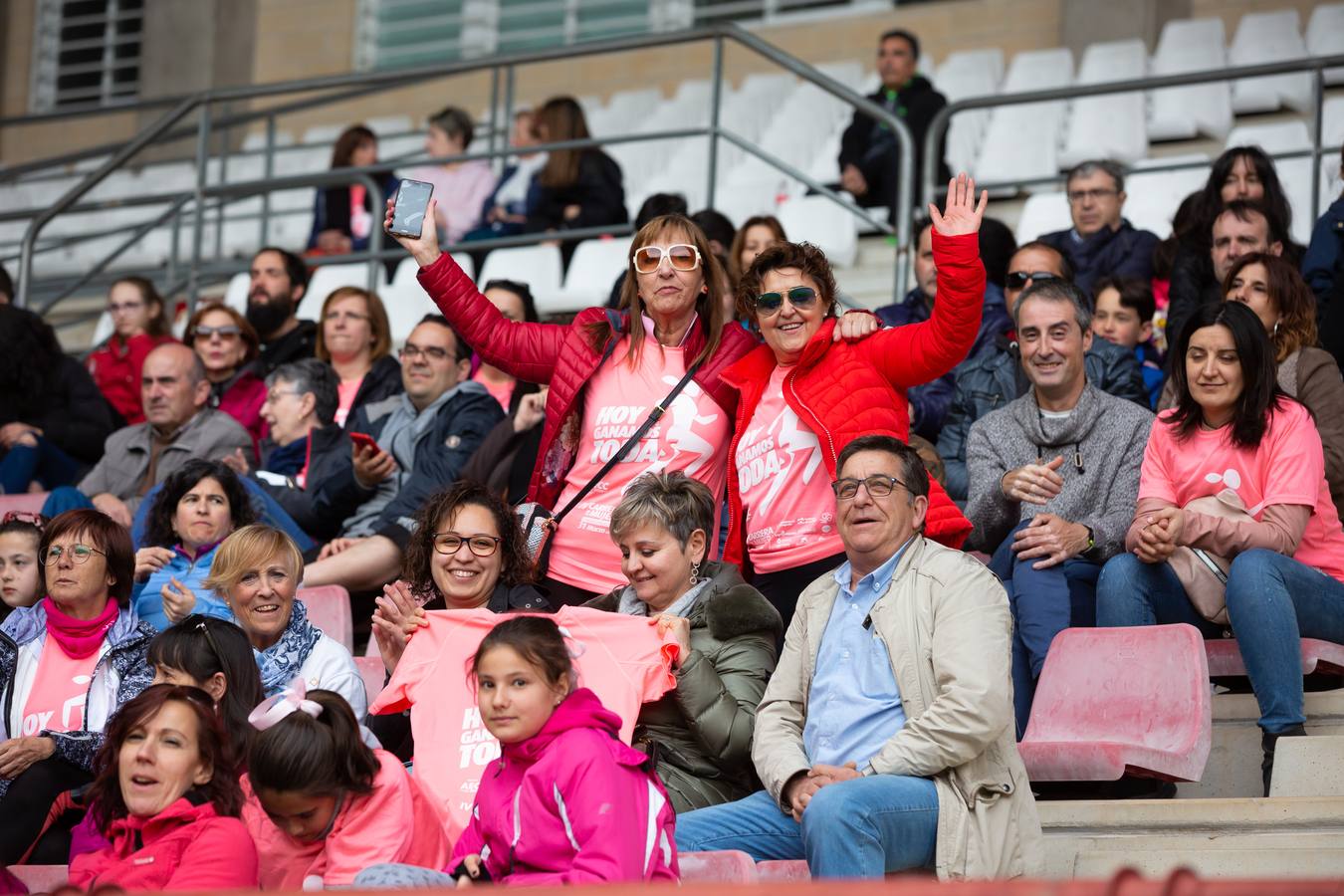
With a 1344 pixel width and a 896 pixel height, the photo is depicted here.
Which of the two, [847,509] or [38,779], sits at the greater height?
[847,509]

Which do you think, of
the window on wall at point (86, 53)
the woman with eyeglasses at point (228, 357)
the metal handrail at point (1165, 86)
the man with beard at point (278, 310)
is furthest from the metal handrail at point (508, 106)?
the window on wall at point (86, 53)

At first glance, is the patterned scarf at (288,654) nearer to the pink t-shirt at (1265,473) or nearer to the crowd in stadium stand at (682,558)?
the crowd in stadium stand at (682,558)

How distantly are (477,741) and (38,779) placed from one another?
1.24m

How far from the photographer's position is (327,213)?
10.0 metres

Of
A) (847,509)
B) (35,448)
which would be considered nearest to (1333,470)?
(847,509)

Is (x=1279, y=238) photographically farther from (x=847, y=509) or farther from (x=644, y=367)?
(x=847, y=509)

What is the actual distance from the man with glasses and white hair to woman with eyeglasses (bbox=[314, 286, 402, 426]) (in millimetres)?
138

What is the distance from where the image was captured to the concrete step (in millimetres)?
3973

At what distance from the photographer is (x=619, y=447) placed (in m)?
5.21

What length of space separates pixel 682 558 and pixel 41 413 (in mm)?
4389

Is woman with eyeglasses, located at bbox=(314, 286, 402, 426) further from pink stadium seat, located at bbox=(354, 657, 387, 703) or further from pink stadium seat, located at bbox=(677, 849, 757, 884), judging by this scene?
pink stadium seat, located at bbox=(677, 849, 757, 884)

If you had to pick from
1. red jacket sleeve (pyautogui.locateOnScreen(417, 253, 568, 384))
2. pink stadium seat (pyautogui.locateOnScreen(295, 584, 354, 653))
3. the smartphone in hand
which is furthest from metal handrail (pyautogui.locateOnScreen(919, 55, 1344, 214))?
pink stadium seat (pyautogui.locateOnScreen(295, 584, 354, 653))

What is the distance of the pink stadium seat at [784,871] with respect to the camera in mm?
3877

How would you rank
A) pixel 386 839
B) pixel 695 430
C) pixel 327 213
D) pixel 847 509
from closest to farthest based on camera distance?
pixel 386 839 < pixel 847 509 < pixel 695 430 < pixel 327 213
